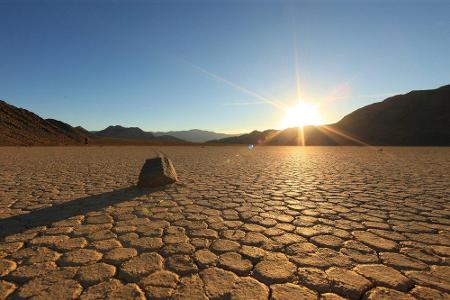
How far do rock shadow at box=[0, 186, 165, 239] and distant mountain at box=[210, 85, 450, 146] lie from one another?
44244 mm

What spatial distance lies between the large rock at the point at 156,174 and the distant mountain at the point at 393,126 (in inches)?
1692

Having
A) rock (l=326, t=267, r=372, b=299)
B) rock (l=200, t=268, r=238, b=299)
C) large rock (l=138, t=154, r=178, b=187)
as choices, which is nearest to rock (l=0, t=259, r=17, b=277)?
rock (l=200, t=268, r=238, b=299)

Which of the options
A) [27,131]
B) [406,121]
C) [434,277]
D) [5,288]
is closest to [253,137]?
[406,121]

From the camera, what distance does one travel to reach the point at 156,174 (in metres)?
5.82

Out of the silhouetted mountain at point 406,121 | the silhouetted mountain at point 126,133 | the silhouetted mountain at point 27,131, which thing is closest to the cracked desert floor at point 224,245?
the silhouetted mountain at point 27,131

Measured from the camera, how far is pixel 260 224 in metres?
3.32

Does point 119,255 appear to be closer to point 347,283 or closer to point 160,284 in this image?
point 160,284

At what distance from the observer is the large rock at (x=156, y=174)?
575cm

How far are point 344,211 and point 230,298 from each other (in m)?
2.64

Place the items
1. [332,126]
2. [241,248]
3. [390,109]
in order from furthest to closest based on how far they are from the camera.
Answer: [332,126]
[390,109]
[241,248]

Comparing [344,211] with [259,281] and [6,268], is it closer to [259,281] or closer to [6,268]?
[259,281]

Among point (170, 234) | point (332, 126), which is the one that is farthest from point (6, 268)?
point (332, 126)

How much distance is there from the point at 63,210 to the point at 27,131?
4201cm

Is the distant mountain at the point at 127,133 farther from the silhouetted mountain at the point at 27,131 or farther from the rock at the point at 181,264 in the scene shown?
the rock at the point at 181,264
